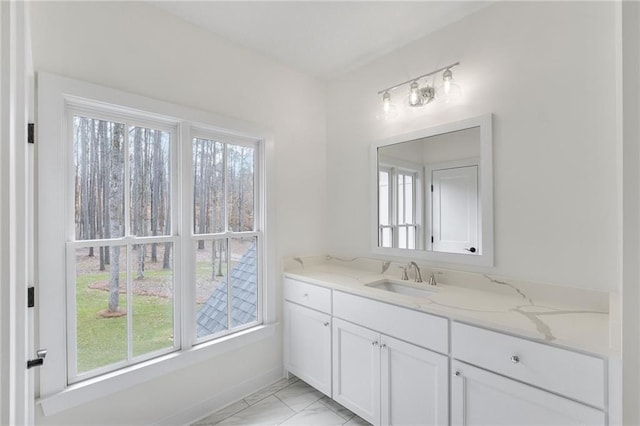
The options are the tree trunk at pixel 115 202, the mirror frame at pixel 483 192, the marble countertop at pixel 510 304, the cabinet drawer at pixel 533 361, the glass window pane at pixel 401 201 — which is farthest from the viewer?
the glass window pane at pixel 401 201

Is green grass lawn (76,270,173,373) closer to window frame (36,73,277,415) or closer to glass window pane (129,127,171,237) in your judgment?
window frame (36,73,277,415)

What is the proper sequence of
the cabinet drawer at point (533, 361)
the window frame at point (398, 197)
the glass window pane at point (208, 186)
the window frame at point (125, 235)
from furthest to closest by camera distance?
the window frame at point (398, 197), the glass window pane at point (208, 186), the window frame at point (125, 235), the cabinet drawer at point (533, 361)

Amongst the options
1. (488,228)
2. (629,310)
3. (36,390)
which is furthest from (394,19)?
(36,390)

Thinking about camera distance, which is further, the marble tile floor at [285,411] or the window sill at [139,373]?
the marble tile floor at [285,411]

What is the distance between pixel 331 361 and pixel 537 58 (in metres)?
2.25

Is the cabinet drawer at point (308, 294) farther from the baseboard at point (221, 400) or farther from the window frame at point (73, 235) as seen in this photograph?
the baseboard at point (221, 400)

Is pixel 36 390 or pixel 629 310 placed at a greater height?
pixel 629 310

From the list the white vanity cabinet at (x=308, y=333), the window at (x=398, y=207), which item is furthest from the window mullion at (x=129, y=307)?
the window at (x=398, y=207)

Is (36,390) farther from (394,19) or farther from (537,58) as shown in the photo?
(537,58)

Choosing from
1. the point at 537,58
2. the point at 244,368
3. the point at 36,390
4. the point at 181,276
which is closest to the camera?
the point at 36,390

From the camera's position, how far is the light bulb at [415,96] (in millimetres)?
2107

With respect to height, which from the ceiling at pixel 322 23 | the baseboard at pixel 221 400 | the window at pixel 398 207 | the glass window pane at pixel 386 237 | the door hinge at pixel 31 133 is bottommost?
the baseboard at pixel 221 400

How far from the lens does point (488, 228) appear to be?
6.03 ft

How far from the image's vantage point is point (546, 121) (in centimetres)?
163
